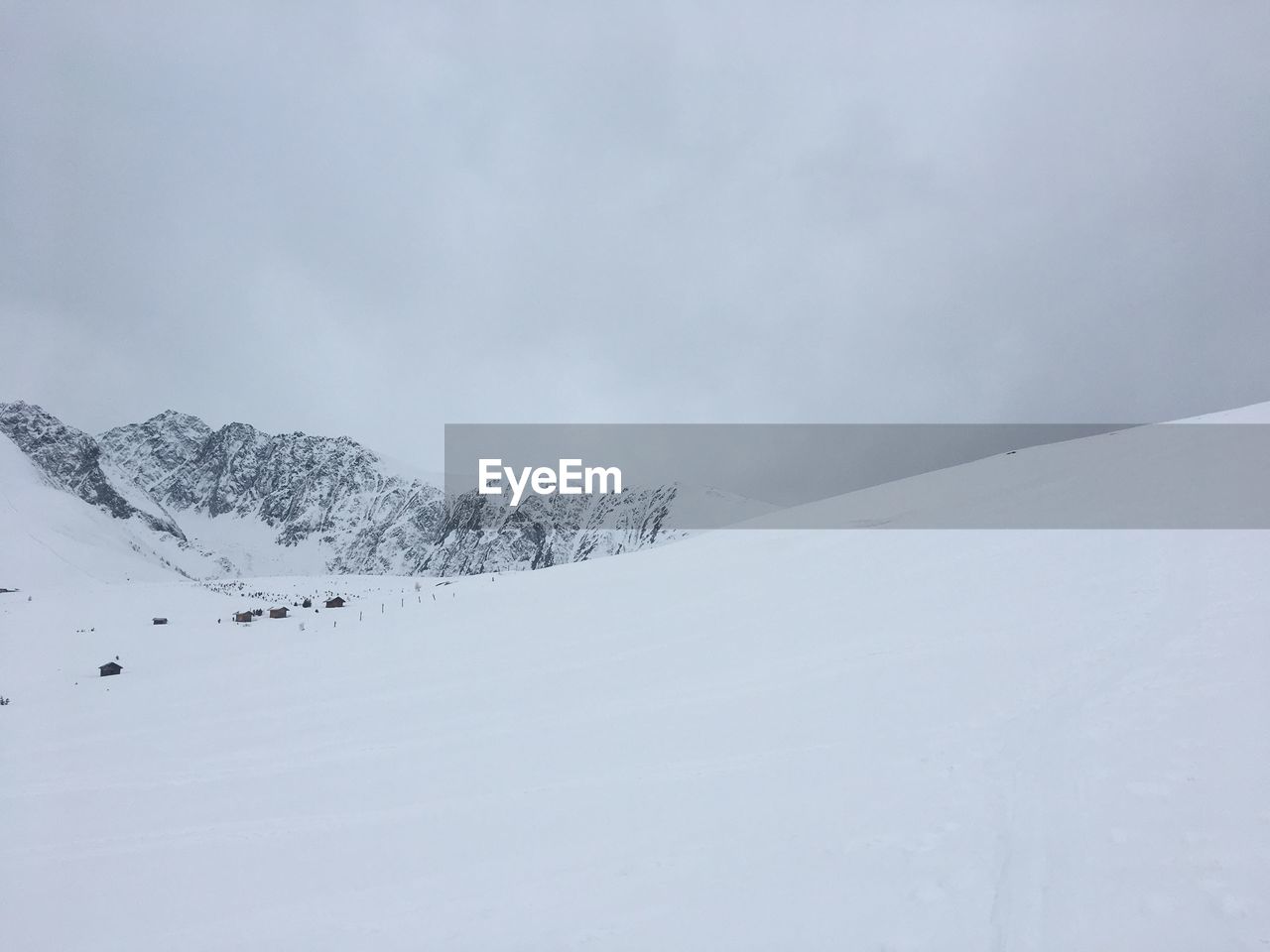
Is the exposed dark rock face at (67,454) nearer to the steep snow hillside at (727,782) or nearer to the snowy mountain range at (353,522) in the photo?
the snowy mountain range at (353,522)

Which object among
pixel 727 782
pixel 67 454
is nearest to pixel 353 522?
pixel 67 454

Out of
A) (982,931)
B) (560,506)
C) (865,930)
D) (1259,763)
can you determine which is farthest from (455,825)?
(560,506)

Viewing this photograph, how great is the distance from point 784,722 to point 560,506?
157m

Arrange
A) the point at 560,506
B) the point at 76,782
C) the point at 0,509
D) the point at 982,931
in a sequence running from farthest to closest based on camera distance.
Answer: the point at 560,506, the point at 0,509, the point at 76,782, the point at 982,931

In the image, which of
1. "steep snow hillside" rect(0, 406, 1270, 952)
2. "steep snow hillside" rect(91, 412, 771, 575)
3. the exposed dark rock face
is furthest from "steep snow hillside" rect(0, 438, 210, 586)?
"steep snow hillside" rect(91, 412, 771, 575)

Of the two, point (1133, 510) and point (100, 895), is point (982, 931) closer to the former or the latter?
point (100, 895)

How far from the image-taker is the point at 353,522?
179 metres

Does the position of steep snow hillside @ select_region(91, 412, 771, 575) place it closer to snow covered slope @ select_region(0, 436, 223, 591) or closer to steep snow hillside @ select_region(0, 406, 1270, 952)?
snow covered slope @ select_region(0, 436, 223, 591)

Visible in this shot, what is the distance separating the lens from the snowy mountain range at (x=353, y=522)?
123 meters

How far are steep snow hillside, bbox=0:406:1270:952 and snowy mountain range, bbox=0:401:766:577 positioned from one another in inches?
3828

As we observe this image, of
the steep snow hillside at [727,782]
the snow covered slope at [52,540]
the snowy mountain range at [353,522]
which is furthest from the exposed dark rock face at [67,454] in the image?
the steep snow hillside at [727,782]

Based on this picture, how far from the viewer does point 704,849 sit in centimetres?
525

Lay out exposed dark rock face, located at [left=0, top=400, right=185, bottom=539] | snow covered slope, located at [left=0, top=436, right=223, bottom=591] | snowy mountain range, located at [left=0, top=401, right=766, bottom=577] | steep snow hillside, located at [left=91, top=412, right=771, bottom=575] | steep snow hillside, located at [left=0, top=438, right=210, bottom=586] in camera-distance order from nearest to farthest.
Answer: steep snow hillside, located at [left=0, top=438, right=210, bottom=586] < snow covered slope, located at [left=0, top=436, right=223, bottom=591] < exposed dark rock face, located at [left=0, top=400, right=185, bottom=539] < snowy mountain range, located at [left=0, top=401, right=766, bottom=577] < steep snow hillside, located at [left=91, top=412, right=771, bottom=575]

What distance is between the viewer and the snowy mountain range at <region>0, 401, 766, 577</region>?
12331 cm
